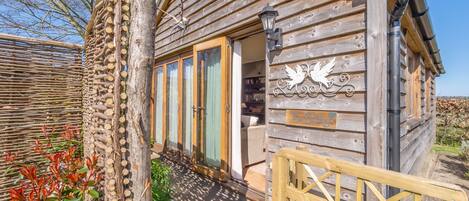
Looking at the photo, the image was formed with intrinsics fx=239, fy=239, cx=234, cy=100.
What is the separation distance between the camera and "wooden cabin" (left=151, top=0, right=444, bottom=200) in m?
1.76

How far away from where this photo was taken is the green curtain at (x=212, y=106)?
3164 mm

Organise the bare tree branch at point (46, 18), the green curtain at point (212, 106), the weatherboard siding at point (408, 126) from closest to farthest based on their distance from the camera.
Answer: the weatherboard siding at point (408, 126), the green curtain at point (212, 106), the bare tree branch at point (46, 18)

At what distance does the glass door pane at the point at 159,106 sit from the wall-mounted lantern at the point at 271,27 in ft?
10.3

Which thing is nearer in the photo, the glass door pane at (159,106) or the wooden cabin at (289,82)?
the wooden cabin at (289,82)

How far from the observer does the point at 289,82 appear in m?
2.27

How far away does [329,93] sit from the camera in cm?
196

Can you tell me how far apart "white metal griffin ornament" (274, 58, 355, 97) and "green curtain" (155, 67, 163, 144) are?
125 inches

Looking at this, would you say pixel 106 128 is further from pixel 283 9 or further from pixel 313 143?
pixel 283 9

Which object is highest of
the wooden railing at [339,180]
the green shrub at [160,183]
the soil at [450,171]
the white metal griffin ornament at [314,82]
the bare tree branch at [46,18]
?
the bare tree branch at [46,18]

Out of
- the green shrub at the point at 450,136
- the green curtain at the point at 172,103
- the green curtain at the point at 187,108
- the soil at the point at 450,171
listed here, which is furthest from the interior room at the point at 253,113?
the green shrub at the point at 450,136

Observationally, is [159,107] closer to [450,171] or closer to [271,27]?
[271,27]

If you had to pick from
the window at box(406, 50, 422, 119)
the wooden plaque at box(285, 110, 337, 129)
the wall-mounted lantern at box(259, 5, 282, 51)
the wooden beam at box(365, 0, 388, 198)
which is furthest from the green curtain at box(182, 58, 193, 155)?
the window at box(406, 50, 422, 119)

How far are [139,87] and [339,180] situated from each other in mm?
1311

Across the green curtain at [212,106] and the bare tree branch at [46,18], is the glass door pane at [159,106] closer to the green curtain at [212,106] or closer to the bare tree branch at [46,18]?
the green curtain at [212,106]
